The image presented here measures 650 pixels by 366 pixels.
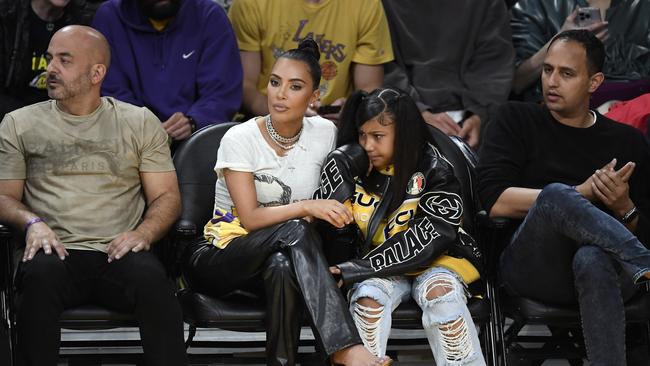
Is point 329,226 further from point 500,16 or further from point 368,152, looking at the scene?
point 500,16

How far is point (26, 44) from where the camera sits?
5.26 m

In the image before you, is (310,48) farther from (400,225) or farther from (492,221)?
(492,221)

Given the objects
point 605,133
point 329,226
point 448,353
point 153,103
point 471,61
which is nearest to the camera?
point 448,353

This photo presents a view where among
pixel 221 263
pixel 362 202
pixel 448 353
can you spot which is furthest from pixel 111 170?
pixel 448 353

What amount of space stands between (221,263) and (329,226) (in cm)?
40

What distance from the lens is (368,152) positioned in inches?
167

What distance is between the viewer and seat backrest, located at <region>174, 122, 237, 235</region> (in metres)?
4.46

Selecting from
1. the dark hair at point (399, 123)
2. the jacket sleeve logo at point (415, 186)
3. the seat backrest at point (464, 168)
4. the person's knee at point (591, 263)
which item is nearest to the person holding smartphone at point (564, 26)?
the seat backrest at point (464, 168)

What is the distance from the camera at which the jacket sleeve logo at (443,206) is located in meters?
4.13

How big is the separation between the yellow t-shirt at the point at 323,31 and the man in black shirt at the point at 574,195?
1.07 meters

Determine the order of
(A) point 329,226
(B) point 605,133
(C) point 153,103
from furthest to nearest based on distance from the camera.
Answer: (C) point 153,103
(B) point 605,133
(A) point 329,226

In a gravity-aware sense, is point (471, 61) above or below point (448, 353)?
above

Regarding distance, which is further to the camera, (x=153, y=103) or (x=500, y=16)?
(x=500, y=16)

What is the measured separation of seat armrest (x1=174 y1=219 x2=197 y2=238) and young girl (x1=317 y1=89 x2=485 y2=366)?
464 millimetres
